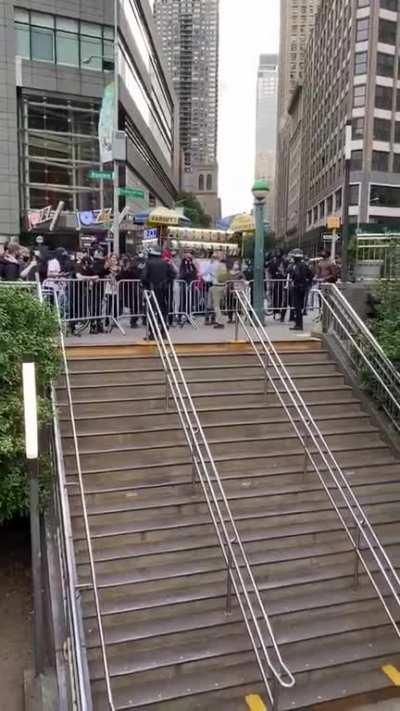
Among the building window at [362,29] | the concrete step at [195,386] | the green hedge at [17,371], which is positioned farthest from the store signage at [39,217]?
the building window at [362,29]

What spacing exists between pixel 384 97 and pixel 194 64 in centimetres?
13599

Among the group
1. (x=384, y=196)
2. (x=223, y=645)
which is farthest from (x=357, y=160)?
(x=223, y=645)

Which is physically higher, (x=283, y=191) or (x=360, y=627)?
(x=283, y=191)

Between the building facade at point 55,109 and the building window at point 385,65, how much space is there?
36543 mm

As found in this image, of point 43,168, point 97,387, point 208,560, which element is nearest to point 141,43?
point 43,168

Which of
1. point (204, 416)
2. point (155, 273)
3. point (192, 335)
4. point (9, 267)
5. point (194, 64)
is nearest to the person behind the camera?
point (204, 416)

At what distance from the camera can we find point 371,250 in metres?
12.2

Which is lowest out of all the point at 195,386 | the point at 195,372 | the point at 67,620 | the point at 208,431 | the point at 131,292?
the point at 67,620

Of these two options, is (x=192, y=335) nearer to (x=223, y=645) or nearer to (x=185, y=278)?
(x=185, y=278)

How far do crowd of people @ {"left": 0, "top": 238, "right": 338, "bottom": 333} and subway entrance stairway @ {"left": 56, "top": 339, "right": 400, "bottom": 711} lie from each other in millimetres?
2601

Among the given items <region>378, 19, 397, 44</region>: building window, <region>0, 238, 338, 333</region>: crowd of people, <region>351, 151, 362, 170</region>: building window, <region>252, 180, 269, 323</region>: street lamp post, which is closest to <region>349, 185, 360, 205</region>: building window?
<region>351, 151, 362, 170</region>: building window

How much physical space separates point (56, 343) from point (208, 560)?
3121 millimetres

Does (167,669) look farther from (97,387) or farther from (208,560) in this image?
(97,387)

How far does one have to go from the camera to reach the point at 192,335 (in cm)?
1138
